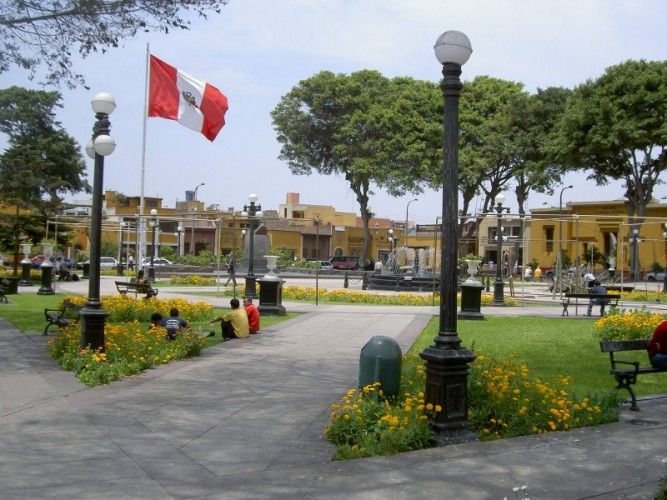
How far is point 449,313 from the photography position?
709 centimetres

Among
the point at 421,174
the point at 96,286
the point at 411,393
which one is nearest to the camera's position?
the point at 411,393

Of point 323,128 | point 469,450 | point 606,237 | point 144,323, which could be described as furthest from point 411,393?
point 606,237

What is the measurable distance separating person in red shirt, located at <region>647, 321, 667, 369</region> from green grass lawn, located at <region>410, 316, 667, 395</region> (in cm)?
55

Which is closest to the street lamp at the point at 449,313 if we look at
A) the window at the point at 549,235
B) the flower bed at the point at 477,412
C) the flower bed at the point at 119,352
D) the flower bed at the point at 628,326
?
the flower bed at the point at 477,412

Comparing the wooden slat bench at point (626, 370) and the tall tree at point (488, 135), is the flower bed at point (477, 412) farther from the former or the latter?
the tall tree at point (488, 135)

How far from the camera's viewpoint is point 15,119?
133 ft

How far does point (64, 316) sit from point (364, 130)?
4045 centimetres

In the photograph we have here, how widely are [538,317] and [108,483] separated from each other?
16547 mm

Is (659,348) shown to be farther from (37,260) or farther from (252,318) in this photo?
(37,260)

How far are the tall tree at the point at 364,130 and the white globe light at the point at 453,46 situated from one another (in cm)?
4331

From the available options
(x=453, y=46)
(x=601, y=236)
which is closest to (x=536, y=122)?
(x=601, y=236)

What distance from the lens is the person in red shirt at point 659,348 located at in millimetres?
9289

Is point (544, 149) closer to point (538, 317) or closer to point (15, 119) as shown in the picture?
point (538, 317)

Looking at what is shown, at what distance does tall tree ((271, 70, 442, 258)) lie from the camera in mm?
51469
